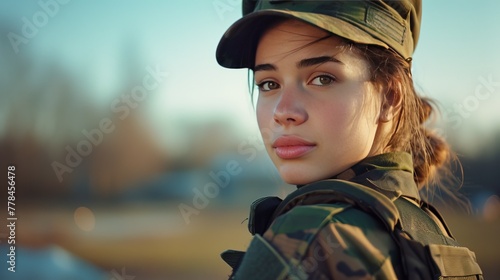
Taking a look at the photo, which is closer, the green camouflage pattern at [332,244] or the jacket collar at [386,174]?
the green camouflage pattern at [332,244]

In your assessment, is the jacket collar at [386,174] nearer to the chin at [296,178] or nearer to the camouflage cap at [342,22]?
the chin at [296,178]

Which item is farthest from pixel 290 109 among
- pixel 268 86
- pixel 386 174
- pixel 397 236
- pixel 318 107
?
pixel 397 236

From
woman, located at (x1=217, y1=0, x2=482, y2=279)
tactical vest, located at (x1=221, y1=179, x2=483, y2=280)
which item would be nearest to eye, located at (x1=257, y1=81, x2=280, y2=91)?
woman, located at (x1=217, y1=0, x2=482, y2=279)

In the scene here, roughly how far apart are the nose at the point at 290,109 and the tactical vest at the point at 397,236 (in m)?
0.23

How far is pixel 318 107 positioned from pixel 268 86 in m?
0.24

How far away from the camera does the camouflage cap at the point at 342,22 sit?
1704 mm

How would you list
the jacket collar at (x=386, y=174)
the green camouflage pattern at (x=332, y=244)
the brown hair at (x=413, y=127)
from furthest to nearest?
the brown hair at (x=413, y=127), the jacket collar at (x=386, y=174), the green camouflage pattern at (x=332, y=244)

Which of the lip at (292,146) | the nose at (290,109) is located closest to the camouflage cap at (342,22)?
the nose at (290,109)

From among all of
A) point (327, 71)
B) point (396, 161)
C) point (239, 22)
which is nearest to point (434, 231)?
point (396, 161)

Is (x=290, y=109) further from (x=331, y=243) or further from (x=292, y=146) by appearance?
(x=331, y=243)

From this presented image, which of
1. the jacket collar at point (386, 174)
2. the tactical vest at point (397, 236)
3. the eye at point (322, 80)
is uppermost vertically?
the eye at point (322, 80)

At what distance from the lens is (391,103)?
6.18 ft

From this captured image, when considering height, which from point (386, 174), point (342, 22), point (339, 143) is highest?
point (342, 22)

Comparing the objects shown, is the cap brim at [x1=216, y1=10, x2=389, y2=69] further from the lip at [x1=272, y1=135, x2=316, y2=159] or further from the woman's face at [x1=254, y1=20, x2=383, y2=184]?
the lip at [x1=272, y1=135, x2=316, y2=159]
